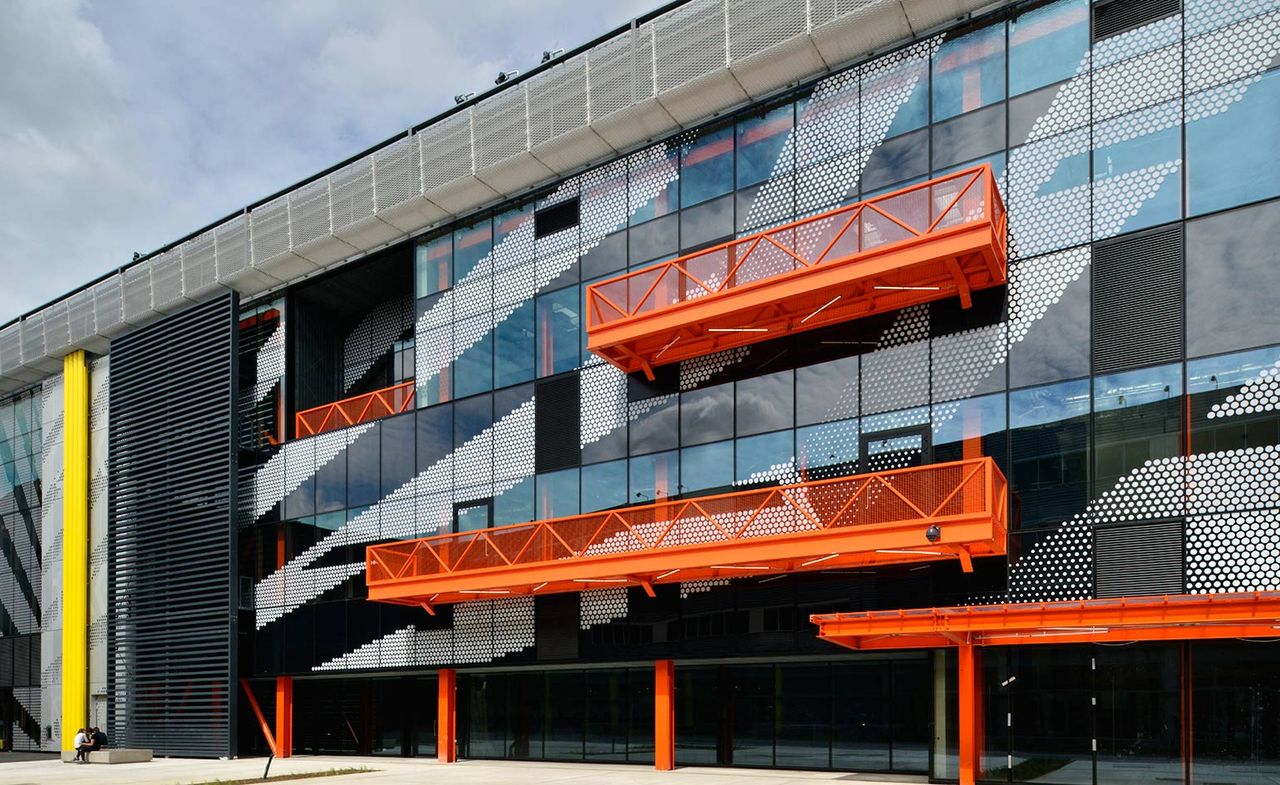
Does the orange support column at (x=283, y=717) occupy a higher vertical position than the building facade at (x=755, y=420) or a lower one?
lower

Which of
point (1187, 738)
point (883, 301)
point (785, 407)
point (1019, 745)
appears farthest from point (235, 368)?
point (1187, 738)

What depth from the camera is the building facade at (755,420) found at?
1822cm

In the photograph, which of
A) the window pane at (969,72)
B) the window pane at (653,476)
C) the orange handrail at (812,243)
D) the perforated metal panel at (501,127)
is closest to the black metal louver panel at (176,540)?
the perforated metal panel at (501,127)

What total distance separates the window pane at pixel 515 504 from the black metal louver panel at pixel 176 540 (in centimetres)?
1014

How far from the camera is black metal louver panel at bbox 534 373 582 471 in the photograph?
2591 cm

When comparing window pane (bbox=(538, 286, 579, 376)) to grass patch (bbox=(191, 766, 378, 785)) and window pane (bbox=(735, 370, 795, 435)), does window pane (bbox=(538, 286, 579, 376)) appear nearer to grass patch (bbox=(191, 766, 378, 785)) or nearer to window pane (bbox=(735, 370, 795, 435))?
window pane (bbox=(735, 370, 795, 435))

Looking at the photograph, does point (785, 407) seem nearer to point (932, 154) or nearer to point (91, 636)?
point (932, 154)

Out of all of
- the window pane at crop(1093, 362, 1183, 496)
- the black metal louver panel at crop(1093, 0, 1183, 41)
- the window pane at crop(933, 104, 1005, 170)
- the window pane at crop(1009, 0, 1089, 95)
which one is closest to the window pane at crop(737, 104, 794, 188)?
the window pane at crop(933, 104, 1005, 170)

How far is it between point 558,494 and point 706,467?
159 inches

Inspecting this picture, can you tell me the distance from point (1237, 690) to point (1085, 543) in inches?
121

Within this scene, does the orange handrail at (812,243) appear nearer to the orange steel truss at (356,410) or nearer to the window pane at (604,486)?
the window pane at (604,486)

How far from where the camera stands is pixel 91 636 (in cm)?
3744

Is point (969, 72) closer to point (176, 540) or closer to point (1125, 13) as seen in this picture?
point (1125, 13)

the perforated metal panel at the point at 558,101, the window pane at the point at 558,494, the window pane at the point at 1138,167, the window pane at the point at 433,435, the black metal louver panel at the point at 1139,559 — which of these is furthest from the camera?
the window pane at the point at 433,435
